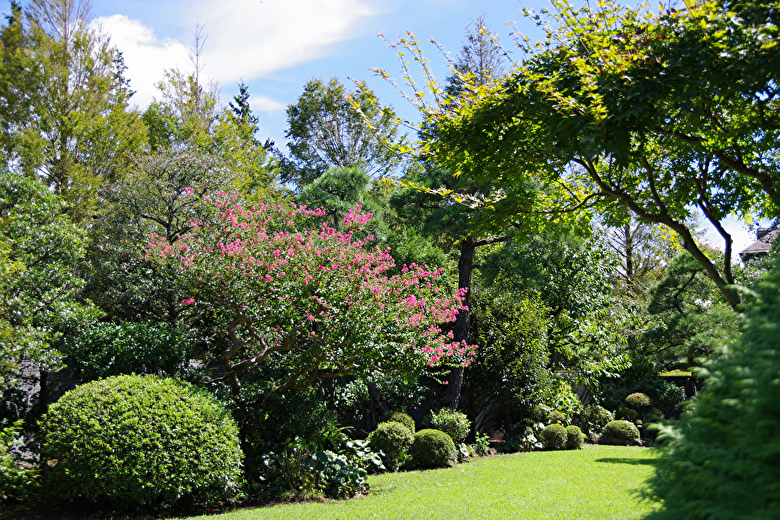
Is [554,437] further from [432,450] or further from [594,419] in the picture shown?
[432,450]

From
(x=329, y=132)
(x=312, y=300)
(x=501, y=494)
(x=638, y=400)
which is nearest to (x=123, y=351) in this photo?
(x=312, y=300)

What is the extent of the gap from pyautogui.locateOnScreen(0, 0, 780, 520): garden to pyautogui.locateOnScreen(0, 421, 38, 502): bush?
46 millimetres

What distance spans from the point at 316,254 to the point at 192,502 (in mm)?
3843

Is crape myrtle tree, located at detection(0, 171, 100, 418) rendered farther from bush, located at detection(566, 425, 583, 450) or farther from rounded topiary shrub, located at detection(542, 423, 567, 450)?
bush, located at detection(566, 425, 583, 450)

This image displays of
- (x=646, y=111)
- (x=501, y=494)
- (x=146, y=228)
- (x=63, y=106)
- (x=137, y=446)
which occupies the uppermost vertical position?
(x=63, y=106)

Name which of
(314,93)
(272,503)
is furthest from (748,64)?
(314,93)

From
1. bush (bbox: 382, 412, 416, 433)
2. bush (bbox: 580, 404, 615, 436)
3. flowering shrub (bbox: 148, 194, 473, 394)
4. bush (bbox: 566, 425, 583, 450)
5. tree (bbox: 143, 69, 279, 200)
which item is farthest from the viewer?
tree (bbox: 143, 69, 279, 200)

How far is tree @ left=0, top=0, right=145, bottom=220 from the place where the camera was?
15.1 meters

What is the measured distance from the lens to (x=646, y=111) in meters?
5.07

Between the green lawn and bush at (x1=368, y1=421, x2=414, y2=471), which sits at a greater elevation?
bush at (x1=368, y1=421, x2=414, y2=471)

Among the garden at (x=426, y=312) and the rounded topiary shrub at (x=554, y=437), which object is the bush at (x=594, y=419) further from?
the rounded topiary shrub at (x=554, y=437)

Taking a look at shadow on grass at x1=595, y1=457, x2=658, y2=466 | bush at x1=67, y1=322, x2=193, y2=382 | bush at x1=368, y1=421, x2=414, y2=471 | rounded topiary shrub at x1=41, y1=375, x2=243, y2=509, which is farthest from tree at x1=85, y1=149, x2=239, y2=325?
shadow on grass at x1=595, y1=457, x2=658, y2=466

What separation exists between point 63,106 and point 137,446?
43.9 feet

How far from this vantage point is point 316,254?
8.30 metres
